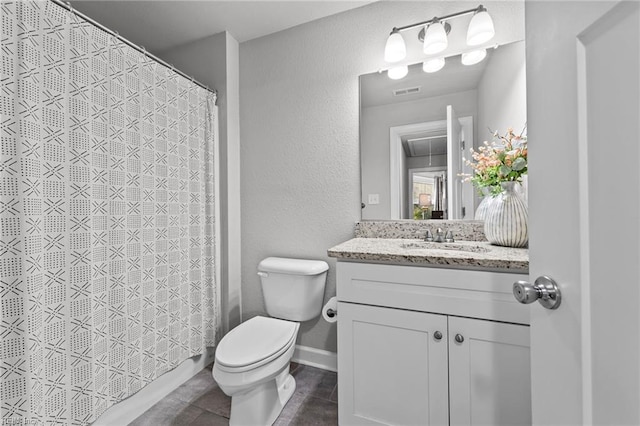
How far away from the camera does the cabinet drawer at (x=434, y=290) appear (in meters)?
0.98

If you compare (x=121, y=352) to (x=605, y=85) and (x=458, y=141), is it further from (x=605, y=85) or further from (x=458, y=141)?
(x=458, y=141)

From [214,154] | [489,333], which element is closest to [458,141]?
[489,333]

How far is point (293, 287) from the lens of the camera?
1655 millimetres

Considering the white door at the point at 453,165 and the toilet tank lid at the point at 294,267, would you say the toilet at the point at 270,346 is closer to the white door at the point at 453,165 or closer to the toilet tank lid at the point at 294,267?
the toilet tank lid at the point at 294,267

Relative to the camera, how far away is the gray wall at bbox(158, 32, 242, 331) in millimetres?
1962

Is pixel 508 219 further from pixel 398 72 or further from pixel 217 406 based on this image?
pixel 217 406

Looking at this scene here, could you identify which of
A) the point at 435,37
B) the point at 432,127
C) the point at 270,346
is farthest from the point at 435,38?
the point at 270,346

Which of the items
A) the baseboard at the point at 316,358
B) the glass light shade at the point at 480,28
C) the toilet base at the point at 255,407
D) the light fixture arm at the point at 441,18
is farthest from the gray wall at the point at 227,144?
the glass light shade at the point at 480,28

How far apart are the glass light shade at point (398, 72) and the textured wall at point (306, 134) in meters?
0.08

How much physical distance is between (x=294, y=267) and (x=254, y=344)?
0.48m

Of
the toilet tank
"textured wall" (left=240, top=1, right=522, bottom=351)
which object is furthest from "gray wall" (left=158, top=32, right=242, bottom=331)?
the toilet tank

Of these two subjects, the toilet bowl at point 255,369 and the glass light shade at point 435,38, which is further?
the glass light shade at point 435,38

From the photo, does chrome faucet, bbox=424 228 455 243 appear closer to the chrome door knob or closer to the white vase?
Result: the white vase

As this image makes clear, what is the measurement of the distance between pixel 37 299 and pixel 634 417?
156 centimetres
